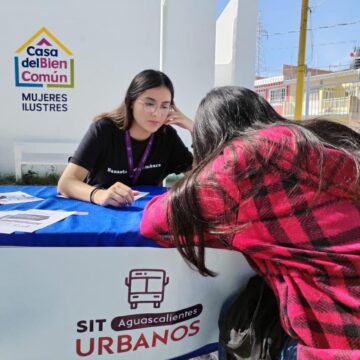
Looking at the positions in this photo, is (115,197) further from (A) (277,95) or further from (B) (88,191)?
(A) (277,95)

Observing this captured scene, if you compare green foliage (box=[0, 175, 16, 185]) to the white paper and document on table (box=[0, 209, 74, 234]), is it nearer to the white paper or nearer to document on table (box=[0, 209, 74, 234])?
the white paper

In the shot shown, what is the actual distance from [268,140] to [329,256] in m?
0.30

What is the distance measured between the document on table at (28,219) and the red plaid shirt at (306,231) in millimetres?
581

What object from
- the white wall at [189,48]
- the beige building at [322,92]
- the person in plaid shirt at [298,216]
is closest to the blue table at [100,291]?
the person in plaid shirt at [298,216]

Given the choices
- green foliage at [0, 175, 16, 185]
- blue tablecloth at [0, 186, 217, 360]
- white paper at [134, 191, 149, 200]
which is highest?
blue tablecloth at [0, 186, 217, 360]

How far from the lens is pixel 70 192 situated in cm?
152

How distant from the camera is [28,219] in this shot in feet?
3.82

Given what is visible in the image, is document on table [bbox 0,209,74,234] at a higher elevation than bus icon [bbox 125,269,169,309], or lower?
higher

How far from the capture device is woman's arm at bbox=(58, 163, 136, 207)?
4.55ft

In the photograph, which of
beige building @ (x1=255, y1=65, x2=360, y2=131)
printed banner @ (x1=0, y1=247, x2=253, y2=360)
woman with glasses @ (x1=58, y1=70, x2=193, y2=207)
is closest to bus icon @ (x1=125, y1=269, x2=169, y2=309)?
printed banner @ (x1=0, y1=247, x2=253, y2=360)

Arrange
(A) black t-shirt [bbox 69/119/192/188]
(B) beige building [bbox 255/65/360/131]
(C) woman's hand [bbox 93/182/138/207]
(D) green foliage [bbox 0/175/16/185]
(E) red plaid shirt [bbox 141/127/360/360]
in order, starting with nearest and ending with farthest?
(E) red plaid shirt [bbox 141/127/360/360] → (C) woman's hand [bbox 93/182/138/207] → (A) black t-shirt [bbox 69/119/192/188] → (D) green foliage [bbox 0/175/16/185] → (B) beige building [bbox 255/65/360/131]

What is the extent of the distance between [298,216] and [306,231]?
4 cm

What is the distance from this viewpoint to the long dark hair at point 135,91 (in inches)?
70.3

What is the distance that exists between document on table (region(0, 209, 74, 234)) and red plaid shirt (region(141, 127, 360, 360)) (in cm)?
58
